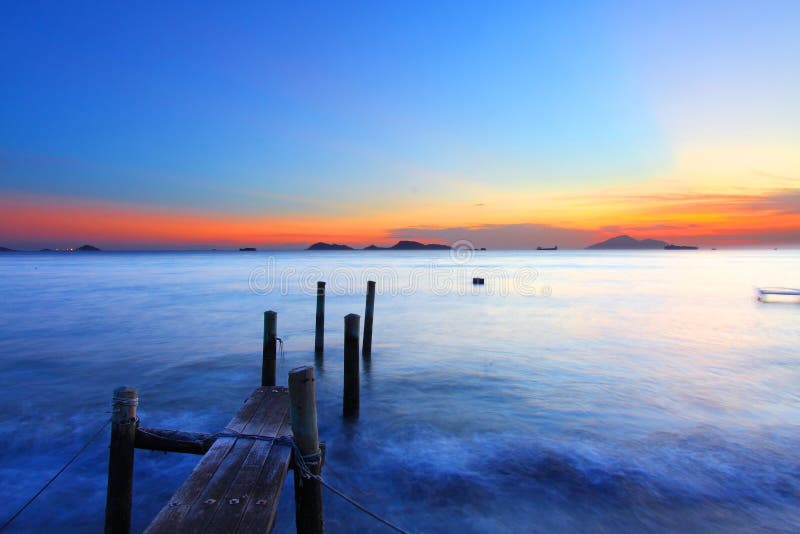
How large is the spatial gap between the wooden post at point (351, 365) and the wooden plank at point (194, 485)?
3.39 m

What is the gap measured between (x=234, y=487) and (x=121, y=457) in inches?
54.5

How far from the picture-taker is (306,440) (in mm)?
4676

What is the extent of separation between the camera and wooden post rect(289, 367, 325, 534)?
454 centimetres

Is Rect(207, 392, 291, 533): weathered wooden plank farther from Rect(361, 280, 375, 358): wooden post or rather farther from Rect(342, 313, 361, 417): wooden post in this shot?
Rect(361, 280, 375, 358): wooden post

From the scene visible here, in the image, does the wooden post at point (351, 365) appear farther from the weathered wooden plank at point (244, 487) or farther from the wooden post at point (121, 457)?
the wooden post at point (121, 457)

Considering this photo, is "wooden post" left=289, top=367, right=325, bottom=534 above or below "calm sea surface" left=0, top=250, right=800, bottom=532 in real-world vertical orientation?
above

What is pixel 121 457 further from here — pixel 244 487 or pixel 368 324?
pixel 368 324

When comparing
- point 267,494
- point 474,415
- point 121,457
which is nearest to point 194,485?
point 267,494

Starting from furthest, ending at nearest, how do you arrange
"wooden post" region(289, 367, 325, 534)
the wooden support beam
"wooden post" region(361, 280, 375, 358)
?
"wooden post" region(361, 280, 375, 358)
the wooden support beam
"wooden post" region(289, 367, 325, 534)

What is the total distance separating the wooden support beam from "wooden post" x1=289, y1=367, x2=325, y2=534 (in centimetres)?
122

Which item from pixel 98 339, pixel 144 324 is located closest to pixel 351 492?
pixel 98 339

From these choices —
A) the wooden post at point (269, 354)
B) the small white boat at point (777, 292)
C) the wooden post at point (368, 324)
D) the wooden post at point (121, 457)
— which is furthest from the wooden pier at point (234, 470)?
the small white boat at point (777, 292)

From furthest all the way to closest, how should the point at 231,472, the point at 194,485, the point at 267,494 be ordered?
1. the point at 231,472
2. the point at 194,485
3. the point at 267,494

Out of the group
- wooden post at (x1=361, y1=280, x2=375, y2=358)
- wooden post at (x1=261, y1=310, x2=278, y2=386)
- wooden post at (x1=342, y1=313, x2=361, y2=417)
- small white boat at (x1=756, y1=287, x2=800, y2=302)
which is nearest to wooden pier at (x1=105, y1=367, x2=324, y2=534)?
wooden post at (x1=342, y1=313, x2=361, y2=417)
